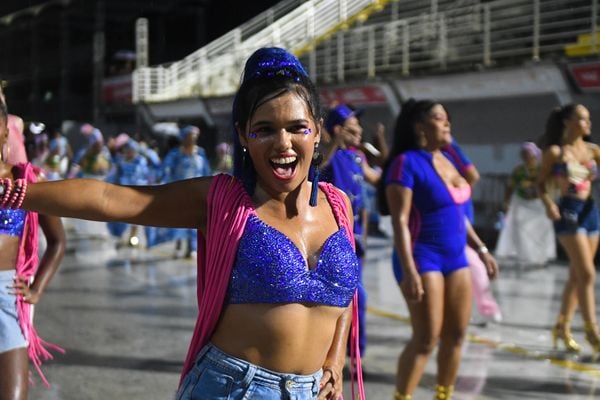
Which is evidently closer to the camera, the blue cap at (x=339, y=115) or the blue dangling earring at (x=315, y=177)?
the blue dangling earring at (x=315, y=177)

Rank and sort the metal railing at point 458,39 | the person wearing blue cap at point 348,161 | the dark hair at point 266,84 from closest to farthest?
the dark hair at point 266,84, the person wearing blue cap at point 348,161, the metal railing at point 458,39

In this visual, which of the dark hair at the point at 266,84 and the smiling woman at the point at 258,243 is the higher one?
the dark hair at the point at 266,84

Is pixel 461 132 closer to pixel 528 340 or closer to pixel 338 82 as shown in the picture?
pixel 338 82

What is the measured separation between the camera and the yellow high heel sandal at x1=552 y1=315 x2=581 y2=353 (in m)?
6.32

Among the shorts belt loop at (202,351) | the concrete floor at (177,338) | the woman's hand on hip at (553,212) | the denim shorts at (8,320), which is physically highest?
the woman's hand on hip at (553,212)

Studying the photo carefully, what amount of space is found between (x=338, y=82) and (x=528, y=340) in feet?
33.7

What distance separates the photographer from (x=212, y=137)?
11.9m

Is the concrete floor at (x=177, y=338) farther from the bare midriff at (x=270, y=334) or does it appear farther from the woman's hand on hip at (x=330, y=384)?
the bare midriff at (x=270, y=334)

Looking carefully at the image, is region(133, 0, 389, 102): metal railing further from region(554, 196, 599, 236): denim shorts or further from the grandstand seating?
the grandstand seating

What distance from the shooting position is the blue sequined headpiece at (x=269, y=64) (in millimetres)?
2326

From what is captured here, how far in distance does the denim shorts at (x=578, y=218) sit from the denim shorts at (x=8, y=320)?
4215 mm

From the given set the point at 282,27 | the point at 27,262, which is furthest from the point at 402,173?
the point at 27,262


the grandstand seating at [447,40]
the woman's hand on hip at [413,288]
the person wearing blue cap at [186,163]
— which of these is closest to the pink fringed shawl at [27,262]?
the woman's hand on hip at [413,288]

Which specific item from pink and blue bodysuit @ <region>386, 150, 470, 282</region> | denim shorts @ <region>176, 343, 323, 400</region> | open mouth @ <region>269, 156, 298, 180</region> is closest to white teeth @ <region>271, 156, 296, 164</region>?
open mouth @ <region>269, 156, 298, 180</region>
